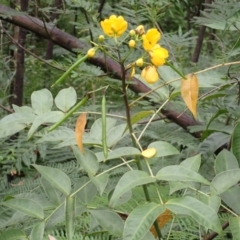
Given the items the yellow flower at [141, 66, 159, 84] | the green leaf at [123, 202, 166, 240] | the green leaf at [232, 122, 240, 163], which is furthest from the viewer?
the green leaf at [232, 122, 240, 163]

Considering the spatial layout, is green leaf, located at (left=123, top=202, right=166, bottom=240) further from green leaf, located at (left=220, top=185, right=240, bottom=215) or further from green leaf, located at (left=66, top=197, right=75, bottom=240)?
green leaf, located at (left=220, top=185, right=240, bottom=215)

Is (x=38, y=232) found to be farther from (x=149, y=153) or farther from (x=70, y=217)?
(x=149, y=153)

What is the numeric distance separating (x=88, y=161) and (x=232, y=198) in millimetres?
281

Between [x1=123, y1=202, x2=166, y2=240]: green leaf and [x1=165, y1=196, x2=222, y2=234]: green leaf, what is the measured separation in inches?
0.9

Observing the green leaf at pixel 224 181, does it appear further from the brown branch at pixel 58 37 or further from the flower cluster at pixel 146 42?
the brown branch at pixel 58 37

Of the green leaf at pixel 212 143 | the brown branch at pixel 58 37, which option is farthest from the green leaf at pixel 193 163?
the brown branch at pixel 58 37

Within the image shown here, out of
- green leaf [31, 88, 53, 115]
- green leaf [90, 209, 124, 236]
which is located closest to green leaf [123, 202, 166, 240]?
green leaf [90, 209, 124, 236]

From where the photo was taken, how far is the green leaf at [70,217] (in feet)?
2.71

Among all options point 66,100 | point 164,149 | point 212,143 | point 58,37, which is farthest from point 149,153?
point 58,37

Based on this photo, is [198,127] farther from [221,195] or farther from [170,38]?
[221,195]

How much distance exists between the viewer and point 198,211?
79 cm

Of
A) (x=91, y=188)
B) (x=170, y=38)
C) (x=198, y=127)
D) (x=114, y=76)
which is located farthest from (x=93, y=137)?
(x=170, y=38)

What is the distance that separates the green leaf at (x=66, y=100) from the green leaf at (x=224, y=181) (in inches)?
12.3

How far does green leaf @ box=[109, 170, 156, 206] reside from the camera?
78 centimetres
